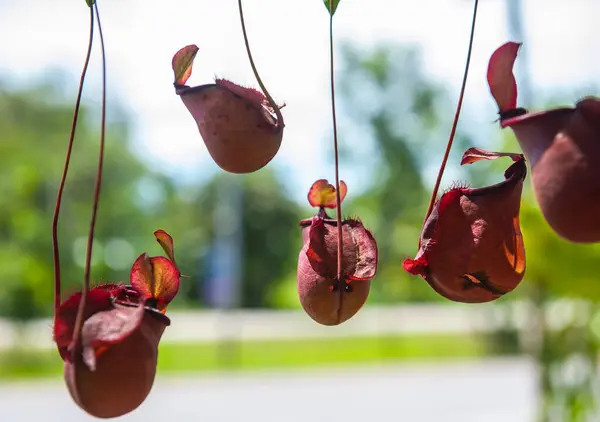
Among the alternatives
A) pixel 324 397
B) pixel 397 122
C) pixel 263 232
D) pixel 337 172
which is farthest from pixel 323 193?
pixel 263 232

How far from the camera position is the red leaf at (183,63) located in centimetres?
39

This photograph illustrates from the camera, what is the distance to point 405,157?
977cm

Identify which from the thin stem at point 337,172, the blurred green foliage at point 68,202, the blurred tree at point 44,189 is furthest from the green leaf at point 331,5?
the blurred tree at point 44,189

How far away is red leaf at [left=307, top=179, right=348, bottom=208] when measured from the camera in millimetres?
441

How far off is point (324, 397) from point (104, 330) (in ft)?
19.1

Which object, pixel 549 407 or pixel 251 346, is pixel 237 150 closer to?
pixel 549 407

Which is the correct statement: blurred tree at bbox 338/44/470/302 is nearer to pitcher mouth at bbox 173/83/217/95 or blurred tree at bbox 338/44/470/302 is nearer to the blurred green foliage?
the blurred green foliage

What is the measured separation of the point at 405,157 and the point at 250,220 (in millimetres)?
5033

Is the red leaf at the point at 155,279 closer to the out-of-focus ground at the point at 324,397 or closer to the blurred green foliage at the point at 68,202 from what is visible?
the out-of-focus ground at the point at 324,397

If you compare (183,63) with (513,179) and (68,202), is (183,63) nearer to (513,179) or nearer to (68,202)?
(513,179)

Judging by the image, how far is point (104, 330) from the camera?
0.35 meters

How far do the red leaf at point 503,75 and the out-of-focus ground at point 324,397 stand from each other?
190 inches

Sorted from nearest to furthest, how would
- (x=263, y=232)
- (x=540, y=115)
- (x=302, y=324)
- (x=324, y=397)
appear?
(x=540, y=115)
(x=324, y=397)
(x=302, y=324)
(x=263, y=232)

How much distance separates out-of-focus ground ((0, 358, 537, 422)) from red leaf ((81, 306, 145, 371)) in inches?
190
